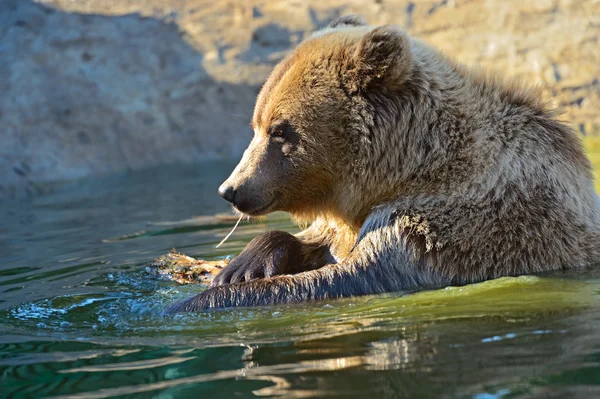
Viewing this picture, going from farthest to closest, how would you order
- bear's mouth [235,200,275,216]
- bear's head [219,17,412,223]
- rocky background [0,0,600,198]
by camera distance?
rocky background [0,0,600,198], bear's mouth [235,200,275,216], bear's head [219,17,412,223]

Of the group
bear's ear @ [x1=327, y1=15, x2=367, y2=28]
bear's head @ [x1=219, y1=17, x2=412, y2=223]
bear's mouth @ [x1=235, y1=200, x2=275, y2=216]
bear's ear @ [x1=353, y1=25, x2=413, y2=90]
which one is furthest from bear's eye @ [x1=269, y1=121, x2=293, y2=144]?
bear's ear @ [x1=327, y1=15, x2=367, y2=28]

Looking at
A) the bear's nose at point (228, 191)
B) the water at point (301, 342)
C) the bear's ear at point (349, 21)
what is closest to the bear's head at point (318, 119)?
the bear's nose at point (228, 191)

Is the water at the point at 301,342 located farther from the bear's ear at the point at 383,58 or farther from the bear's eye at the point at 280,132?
the bear's ear at the point at 383,58

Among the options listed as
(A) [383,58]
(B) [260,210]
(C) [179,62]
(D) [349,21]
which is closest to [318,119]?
(A) [383,58]

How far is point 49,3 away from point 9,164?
412cm

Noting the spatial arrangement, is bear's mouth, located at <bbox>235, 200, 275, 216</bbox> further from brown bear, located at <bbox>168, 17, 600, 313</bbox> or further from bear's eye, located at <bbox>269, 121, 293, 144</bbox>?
bear's eye, located at <bbox>269, 121, 293, 144</bbox>

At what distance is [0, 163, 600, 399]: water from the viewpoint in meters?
2.99

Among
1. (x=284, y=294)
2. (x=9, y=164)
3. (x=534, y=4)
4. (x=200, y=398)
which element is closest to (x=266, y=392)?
(x=200, y=398)

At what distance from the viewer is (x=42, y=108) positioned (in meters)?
13.8

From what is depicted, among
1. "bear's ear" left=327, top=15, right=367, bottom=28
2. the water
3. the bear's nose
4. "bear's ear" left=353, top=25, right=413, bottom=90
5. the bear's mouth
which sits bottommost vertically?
the water

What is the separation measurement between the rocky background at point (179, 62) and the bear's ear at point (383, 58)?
9.08 metres

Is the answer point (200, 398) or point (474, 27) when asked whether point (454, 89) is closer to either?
point (200, 398)

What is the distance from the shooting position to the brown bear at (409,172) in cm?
473

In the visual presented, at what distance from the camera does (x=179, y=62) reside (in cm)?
1586
